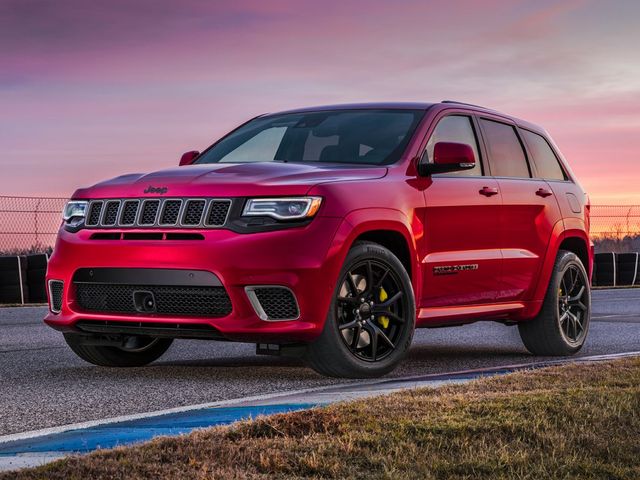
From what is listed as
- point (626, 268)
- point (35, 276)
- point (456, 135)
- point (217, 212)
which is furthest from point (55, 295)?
point (626, 268)

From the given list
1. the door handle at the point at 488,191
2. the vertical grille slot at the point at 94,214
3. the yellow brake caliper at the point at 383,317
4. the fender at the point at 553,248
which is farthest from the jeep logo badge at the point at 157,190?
the fender at the point at 553,248

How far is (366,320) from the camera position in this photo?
297 inches

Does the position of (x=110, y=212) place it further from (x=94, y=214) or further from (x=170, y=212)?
(x=170, y=212)

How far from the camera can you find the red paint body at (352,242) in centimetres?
705

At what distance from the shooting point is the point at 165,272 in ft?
23.5

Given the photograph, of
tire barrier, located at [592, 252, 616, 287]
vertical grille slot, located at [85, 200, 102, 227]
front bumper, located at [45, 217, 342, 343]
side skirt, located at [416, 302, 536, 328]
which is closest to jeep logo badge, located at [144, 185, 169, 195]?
front bumper, located at [45, 217, 342, 343]

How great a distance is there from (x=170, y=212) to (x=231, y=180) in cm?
45

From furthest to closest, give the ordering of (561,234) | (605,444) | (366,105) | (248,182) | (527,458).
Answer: (561,234) → (366,105) → (248,182) → (605,444) → (527,458)

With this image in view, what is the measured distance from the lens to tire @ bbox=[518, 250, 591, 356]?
9688mm

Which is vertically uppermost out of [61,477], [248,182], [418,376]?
[248,182]

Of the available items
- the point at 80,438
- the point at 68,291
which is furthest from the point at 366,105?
the point at 80,438

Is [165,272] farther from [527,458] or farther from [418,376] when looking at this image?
[527,458]

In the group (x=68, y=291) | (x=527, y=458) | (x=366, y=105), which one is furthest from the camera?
(x=366, y=105)

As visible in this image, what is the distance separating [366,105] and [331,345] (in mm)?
2414
